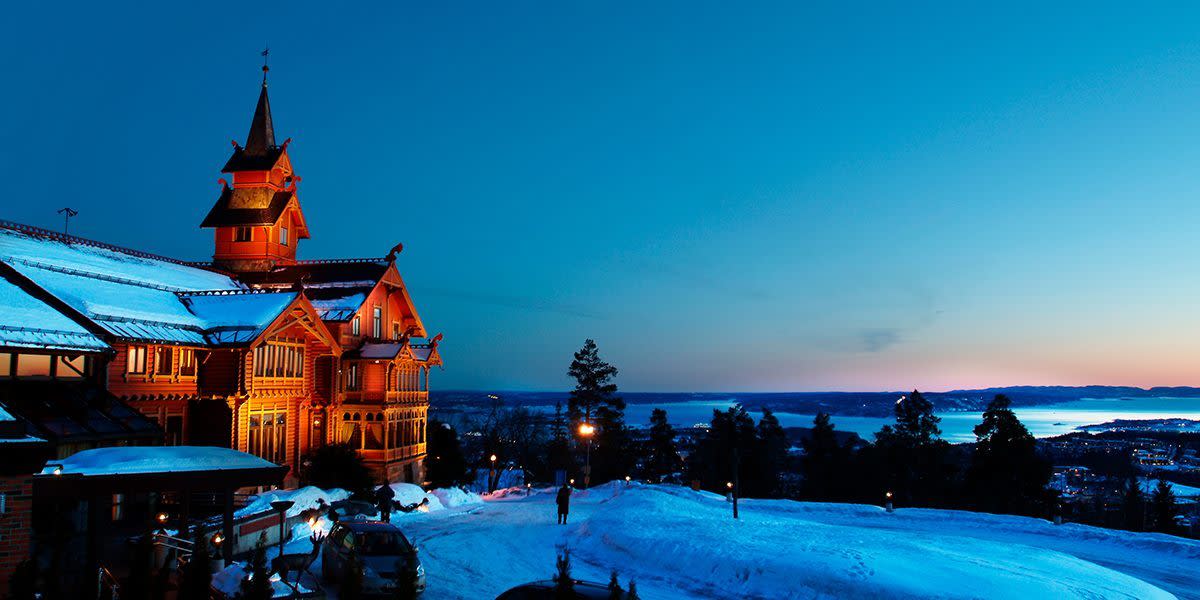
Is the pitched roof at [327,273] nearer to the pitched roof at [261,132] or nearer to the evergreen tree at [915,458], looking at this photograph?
the pitched roof at [261,132]

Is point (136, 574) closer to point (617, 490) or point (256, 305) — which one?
point (256, 305)

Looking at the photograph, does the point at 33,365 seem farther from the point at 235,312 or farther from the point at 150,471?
the point at 235,312

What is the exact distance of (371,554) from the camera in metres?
16.6

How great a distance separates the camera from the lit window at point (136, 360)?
27.9 metres

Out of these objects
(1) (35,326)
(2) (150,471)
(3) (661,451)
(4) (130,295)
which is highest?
(4) (130,295)

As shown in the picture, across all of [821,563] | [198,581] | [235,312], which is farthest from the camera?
[235,312]

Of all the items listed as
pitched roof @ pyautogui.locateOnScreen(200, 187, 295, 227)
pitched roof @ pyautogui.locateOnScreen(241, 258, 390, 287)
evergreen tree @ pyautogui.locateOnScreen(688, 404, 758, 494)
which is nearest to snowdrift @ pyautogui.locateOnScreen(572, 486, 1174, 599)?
pitched roof @ pyautogui.locateOnScreen(241, 258, 390, 287)

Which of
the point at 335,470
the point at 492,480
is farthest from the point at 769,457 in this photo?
the point at 335,470

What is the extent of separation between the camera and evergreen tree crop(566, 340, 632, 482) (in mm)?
62969

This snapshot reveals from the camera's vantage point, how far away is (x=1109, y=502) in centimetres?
6194

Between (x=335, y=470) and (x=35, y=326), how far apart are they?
15.1 metres

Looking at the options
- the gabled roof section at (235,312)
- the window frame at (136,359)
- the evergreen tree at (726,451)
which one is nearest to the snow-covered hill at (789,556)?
the gabled roof section at (235,312)

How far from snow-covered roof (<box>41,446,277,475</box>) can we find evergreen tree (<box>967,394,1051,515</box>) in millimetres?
48496

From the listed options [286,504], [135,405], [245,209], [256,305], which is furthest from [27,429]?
[245,209]
